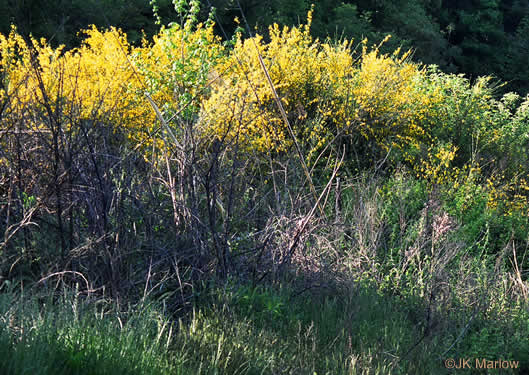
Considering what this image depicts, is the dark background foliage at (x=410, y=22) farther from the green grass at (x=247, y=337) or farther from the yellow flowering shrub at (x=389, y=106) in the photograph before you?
the green grass at (x=247, y=337)

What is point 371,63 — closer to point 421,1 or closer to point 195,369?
point 195,369

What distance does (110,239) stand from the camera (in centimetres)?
365

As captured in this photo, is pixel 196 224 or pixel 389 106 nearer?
pixel 196 224

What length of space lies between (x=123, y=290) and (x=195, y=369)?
872 millimetres

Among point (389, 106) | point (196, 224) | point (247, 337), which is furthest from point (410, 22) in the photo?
point (247, 337)

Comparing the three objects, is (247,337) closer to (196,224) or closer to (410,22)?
(196,224)

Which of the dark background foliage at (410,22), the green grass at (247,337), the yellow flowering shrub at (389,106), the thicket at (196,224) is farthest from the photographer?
the dark background foliage at (410,22)

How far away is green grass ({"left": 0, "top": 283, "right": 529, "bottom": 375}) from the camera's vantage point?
8.10 ft

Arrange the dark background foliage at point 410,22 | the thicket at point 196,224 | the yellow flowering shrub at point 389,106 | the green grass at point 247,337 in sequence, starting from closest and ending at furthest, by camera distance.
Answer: the green grass at point 247,337 → the thicket at point 196,224 → the yellow flowering shrub at point 389,106 → the dark background foliage at point 410,22

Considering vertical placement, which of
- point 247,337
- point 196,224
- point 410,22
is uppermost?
point 196,224

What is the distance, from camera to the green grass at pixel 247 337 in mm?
2469

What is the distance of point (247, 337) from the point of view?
3.09 meters

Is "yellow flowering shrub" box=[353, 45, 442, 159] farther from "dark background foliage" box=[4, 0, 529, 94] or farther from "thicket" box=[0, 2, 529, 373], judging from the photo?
"dark background foliage" box=[4, 0, 529, 94]

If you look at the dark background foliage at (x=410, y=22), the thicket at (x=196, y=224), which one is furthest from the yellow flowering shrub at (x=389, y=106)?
the dark background foliage at (x=410, y=22)
